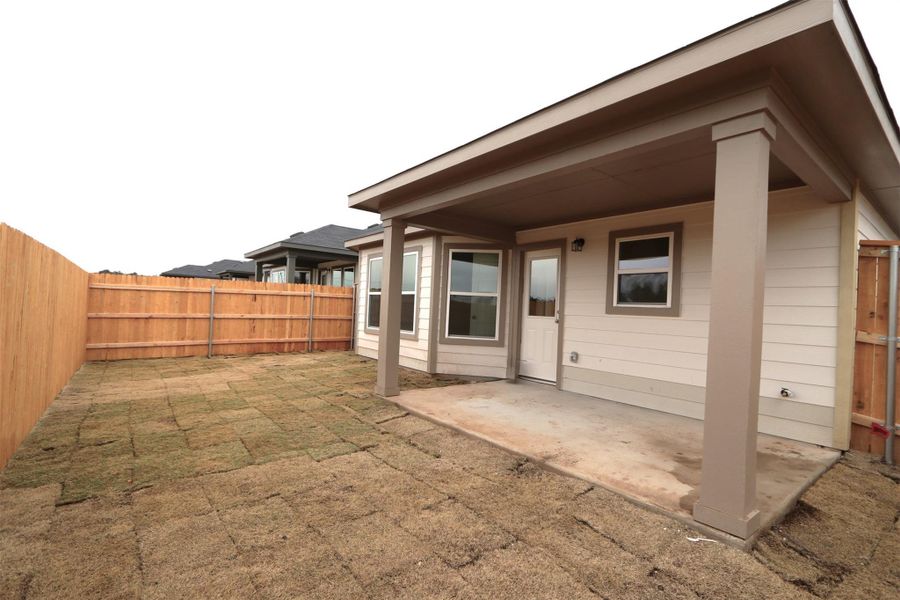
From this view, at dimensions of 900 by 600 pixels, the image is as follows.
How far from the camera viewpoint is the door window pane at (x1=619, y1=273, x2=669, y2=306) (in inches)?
184

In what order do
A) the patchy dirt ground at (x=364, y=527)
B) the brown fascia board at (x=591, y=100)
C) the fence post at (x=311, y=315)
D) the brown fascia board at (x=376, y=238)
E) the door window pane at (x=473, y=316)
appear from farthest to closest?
the fence post at (x=311, y=315), the brown fascia board at (x=376, y=238), the door window pane at (x=473, y=316), the brown fascia board at (x=591, y=100), the patchy dirt ground at (x=364, y=527)

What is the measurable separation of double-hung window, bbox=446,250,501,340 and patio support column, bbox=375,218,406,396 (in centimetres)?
182

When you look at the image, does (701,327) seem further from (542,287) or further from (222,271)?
(222,271)

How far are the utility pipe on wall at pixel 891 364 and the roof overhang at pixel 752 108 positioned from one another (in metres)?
0.79

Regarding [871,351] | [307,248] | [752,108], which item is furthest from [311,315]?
[871,351]

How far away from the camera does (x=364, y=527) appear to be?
2127 millimetres

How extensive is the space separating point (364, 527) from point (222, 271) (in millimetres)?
23164

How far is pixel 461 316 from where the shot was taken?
6.70 metres

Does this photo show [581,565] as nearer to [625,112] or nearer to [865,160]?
[625,112]

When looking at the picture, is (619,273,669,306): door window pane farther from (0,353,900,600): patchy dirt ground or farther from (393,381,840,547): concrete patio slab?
(0,353,900,600): patchy dirt ground

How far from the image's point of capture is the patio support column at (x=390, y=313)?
4.97 meters

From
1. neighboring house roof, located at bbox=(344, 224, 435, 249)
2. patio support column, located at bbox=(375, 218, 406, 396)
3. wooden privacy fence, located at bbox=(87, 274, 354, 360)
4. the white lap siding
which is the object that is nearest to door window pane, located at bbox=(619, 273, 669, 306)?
the white lap siding

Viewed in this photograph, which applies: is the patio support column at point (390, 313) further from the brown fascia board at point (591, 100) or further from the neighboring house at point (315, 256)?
the neighboring house at point (315, 256)

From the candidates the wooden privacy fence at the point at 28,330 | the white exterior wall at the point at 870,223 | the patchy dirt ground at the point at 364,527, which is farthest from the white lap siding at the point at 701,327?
the wooden privacy fence at the point at 28,330
